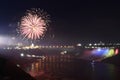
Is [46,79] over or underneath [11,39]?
underneath

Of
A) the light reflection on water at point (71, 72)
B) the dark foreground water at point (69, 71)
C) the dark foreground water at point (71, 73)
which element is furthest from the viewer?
the light reflection on water at point (71, 72)

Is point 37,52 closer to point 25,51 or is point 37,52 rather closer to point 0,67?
point 25,51

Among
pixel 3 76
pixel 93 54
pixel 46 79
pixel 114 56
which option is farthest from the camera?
pixel 93 54

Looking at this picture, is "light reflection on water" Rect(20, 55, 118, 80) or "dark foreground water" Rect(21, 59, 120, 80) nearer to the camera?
"dark foreground water" Rect(21, 59, 120, 80)

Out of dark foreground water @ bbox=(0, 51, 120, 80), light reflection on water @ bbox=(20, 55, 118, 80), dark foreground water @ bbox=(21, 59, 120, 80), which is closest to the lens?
dark foreground water @ bbox=(21, 59, 120, 80)

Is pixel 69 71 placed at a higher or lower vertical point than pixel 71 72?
higher

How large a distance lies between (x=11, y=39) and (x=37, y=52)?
26.4 metres

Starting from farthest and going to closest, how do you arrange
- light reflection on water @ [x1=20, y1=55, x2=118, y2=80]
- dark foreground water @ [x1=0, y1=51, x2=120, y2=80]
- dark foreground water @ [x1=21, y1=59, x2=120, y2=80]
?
light reflection on water @ [x1=20, y1=55, x2=118, y2=80] → dark foreground water @ [x1=0, y1=51, x2=120, y2=80] → dark foreground water @ [x1=21, y1=59, x2=120, y2=80]

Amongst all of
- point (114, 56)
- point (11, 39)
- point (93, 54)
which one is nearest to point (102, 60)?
point (114, 56)

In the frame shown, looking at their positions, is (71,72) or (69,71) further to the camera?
(69,71)

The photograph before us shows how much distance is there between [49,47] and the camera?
19412 cm

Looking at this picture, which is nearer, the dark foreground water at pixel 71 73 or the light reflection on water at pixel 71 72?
Answer: the dark foreground water at pixel 71 73

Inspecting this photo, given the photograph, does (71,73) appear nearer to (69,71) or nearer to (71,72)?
(71,72)

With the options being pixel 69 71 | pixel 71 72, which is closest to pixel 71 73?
pixel 71 72
